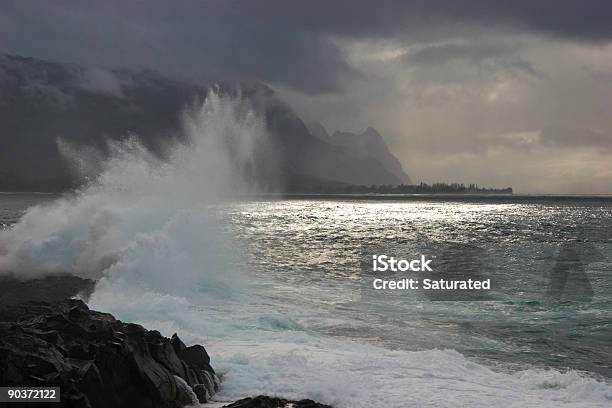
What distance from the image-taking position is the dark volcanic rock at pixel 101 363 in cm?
910

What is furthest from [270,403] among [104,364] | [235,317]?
[235,317]

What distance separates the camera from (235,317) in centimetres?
1955

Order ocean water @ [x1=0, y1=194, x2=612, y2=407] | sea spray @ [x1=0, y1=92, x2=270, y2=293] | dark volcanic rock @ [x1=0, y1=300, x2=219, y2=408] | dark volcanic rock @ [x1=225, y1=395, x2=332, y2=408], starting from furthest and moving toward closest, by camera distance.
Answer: sea spray @ [x1=0, y1=92, x2=270, y2=293]
ocean water @ [x1=0, y1=194, x2=612, y2=407]
dark volcanic rock @ [x1=225, y1=395, x2=332, y2=408]
dark volcanic rock @ [x1=0, y1=300, x2=219, y2=408]

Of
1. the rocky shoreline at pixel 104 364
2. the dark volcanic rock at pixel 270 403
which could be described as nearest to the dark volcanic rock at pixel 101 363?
the rocky shoreline at pixel 104 364

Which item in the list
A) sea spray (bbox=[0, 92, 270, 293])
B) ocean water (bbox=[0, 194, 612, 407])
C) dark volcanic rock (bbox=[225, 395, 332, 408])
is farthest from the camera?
sea spray (bbox=[0, 92, 270, 293])

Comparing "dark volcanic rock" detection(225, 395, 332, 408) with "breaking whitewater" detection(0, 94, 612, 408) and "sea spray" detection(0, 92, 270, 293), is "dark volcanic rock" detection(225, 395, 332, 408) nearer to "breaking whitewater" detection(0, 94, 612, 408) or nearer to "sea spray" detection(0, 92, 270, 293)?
"breaking whitewater" detection(0, 94, 612, 408)

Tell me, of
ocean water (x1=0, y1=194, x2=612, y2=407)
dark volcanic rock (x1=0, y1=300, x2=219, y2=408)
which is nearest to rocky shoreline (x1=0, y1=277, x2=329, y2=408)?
dark volcanic rock (x1=0, y1=300, x2=219, y2=408)

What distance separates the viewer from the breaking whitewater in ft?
39.3

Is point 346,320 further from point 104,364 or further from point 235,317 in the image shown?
point 104,364

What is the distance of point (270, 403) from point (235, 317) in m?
9.05

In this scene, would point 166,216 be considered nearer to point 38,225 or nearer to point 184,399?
point 38,225

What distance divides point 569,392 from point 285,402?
6279 mm

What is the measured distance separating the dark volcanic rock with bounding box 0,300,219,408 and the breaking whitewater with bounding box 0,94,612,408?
112 cm

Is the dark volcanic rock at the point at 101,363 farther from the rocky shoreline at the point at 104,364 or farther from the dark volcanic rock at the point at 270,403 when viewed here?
the dark volcanic rock at the point at 270,403
